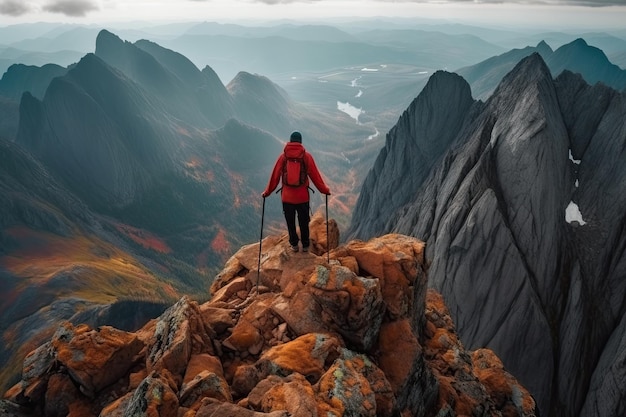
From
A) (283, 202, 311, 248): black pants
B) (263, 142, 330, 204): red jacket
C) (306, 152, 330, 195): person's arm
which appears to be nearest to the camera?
(263, 142, 330, 204): red jacket

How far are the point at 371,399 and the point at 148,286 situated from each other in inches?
4994

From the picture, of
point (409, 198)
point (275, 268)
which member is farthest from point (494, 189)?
point (275, 268)

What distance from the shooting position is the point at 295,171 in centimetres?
1808

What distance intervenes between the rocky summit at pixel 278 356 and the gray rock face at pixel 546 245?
50323mm

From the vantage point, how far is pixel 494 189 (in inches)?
2960

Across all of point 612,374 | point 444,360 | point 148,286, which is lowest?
point 148,286

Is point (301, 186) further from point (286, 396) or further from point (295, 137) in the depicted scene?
point (286, 396)

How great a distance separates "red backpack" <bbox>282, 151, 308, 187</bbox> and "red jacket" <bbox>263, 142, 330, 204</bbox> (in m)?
0.17

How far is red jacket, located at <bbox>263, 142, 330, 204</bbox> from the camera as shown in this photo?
704 inches

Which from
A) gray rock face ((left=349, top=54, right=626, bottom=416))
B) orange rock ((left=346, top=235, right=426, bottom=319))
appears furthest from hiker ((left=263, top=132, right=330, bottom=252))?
gray rock face ((left=349, top=54, right=626, bottom=416))

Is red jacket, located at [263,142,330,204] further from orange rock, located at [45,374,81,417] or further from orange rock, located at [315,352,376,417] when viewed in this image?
orange rock, located at [45,374,81,417]

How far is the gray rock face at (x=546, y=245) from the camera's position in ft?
203

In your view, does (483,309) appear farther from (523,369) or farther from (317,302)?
(317,302)

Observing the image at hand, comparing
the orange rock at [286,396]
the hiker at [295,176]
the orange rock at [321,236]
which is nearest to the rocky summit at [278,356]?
the orange rock at [286,396]
